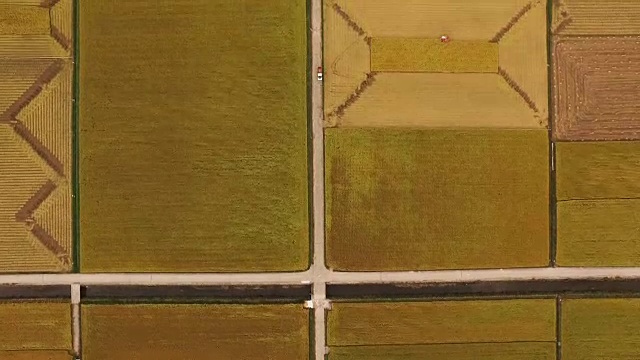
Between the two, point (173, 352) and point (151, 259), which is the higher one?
point (151, 259)

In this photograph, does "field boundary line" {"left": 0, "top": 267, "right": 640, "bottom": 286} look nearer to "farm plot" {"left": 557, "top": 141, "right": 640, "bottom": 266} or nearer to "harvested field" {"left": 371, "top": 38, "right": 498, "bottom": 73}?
"farm plot" {"left": 557, "top": 141, "right": 640, "bottom": 266}

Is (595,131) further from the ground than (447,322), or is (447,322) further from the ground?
(595,131)

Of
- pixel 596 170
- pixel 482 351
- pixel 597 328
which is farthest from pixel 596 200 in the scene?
pixel 482 351

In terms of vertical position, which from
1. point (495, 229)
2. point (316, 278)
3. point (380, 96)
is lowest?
point (316, 278)

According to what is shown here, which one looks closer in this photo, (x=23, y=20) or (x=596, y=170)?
A: (x=23, y=20)

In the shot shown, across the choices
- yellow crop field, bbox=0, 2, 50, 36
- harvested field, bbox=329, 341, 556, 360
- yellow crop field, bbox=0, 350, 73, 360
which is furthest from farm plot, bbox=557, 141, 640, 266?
yellow crop field, bbox=0, 2, 50, 36

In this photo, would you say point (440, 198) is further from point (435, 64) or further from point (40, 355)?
point (40, 355)

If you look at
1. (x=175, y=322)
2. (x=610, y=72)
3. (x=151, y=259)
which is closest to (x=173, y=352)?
(x=175, y=322)

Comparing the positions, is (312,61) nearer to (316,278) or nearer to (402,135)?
(402,135)
